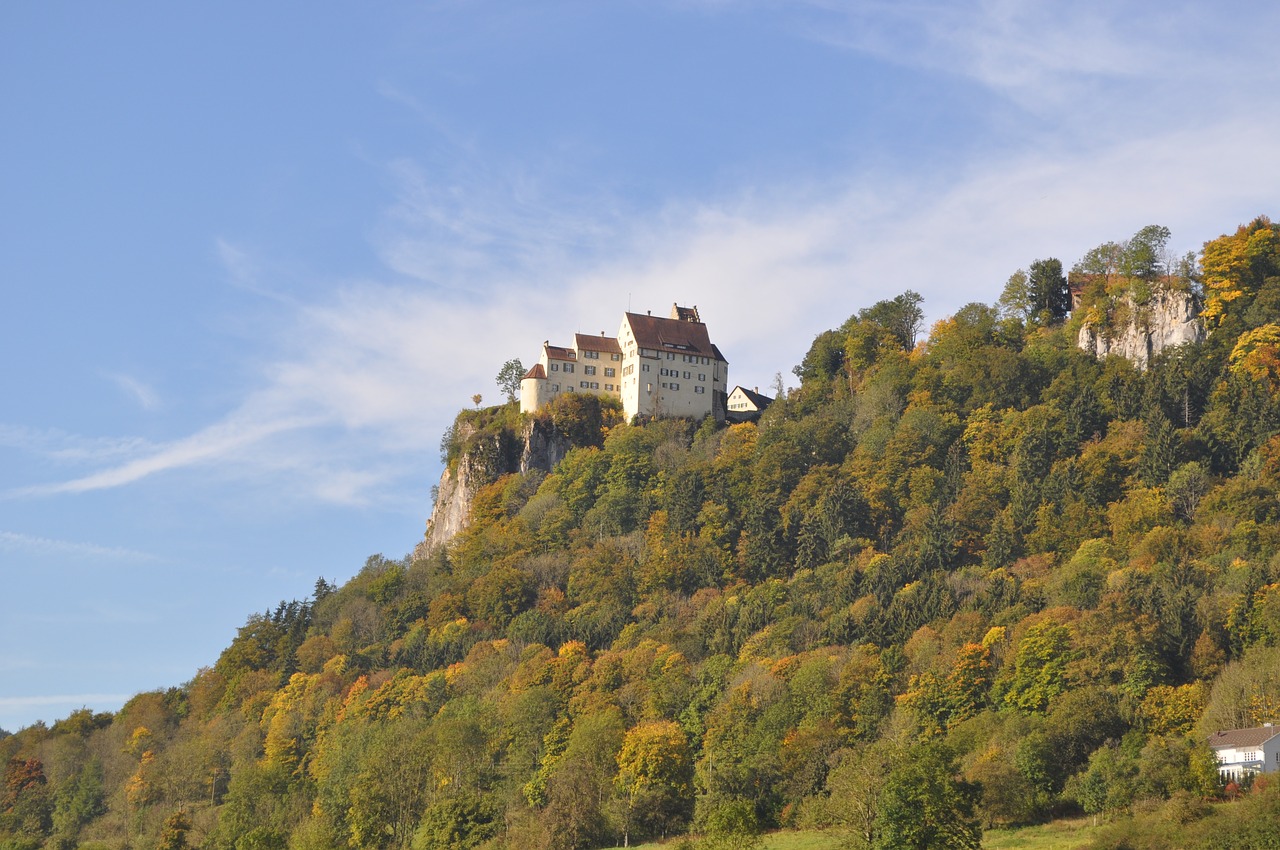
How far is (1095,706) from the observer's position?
79312mm

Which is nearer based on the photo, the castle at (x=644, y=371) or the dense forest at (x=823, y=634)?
the dense forest at (x=823, y=634)

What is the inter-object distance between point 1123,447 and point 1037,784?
4001 cm

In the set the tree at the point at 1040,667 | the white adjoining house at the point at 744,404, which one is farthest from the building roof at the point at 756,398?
the tree at the point at 1040,667

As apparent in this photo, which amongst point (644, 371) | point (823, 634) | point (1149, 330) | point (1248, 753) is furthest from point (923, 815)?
point (644, 371)

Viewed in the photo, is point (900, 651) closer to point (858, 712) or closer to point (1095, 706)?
point (858, 712)

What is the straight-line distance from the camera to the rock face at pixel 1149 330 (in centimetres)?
11819

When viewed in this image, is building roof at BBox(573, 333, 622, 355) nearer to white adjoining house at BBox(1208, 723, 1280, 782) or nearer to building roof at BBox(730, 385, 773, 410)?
building roof at BBox(730, 385, 773, 410)

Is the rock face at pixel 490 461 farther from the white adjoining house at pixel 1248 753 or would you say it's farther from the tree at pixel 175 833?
the white adjoining house at pixel 1248 753

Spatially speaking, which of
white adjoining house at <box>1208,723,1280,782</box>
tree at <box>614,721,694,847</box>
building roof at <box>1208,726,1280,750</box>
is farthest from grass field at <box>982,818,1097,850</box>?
tree at <box>614,721,694,847</box>

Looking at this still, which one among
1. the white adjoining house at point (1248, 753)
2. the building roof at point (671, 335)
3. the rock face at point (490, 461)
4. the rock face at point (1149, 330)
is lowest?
the white adjoining house at point (1248, 753)

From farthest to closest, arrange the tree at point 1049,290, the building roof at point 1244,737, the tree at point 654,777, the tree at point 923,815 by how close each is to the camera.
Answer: the tree at point 1049,290, the tree at point 654,777, the building roof at point 1244,737, the tree at point 923,815

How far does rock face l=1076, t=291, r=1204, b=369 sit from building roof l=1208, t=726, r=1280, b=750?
49097mm

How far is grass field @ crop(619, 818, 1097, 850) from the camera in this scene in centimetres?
6900

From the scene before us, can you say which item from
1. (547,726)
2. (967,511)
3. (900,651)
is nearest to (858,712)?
(900,651)
